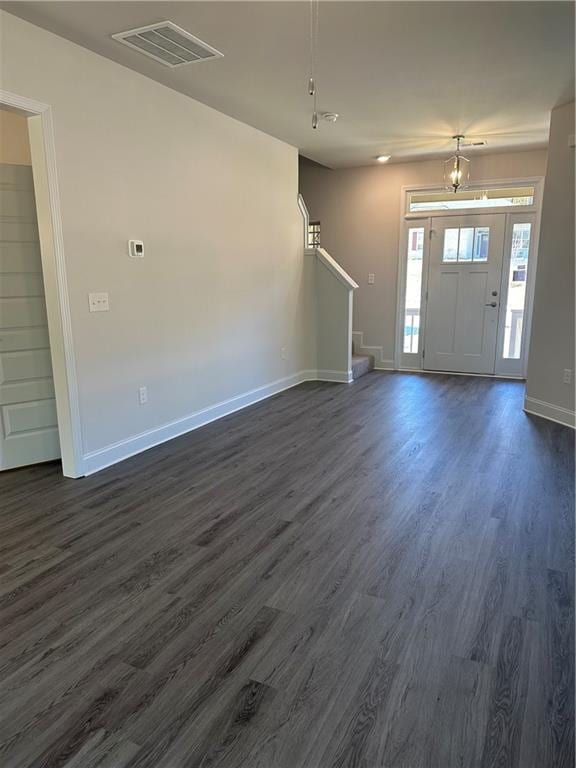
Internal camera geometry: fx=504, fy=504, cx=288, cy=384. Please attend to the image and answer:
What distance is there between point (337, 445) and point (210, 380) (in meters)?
1.42

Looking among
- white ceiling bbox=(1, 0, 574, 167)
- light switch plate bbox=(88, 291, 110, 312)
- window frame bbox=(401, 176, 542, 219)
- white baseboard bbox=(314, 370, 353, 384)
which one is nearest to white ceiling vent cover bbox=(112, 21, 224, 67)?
white ceiling bbox=(1, 0, 574, 167)

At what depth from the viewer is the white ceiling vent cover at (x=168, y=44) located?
9.66 feet

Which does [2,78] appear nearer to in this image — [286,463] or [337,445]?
[286,463]

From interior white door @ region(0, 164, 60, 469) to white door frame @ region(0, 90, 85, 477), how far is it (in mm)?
361

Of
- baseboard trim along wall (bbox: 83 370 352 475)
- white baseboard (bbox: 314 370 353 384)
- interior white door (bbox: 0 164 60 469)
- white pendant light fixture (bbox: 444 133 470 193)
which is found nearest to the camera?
interior white door (bbox: 0 164 60 469)

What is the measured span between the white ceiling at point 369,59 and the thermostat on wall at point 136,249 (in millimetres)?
1181

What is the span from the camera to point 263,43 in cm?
310

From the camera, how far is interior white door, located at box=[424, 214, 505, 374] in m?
6.41

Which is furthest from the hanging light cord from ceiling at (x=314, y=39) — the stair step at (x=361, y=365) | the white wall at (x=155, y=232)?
the stair step at (x=361, y=365)

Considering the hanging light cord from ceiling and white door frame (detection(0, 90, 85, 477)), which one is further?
white door frame (detection(0, 90, 85, 477))

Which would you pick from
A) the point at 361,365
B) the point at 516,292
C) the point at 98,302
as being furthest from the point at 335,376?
the point at 98,302

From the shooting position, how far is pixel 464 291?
21.7 feet

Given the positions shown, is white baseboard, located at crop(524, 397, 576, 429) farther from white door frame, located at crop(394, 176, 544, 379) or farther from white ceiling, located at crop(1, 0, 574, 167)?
white ceiling, located at crop(1, 0, 574, 167)

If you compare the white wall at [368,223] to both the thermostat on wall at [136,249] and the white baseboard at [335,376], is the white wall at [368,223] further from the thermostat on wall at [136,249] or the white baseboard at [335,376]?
the thermostat on wall at [136,249]
